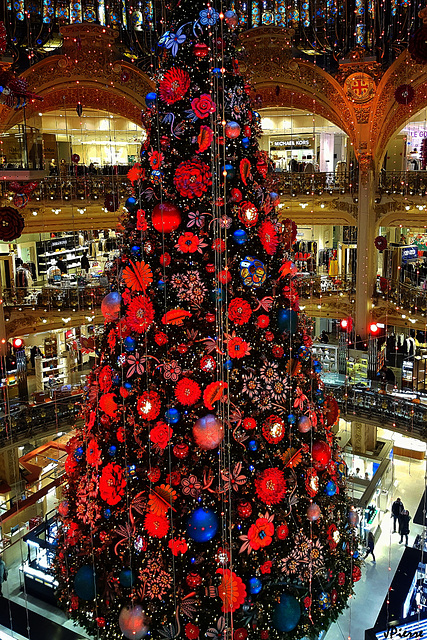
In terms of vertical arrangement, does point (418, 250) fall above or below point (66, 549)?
above

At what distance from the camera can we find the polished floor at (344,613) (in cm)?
580

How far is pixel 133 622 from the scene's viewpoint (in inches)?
166

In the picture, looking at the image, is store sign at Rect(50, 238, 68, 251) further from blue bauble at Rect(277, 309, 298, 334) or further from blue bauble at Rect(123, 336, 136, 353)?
blue bauble at Rect(277, 309, 298, 334)

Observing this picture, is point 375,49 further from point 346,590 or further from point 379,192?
point 346,590

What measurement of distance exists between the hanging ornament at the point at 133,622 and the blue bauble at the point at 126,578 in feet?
0.48

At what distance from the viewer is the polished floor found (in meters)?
5.80

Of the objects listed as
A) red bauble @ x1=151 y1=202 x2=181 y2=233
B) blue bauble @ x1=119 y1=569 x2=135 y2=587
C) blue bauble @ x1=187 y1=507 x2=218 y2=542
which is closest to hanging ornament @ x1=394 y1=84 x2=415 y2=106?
red bauble @ x1=151 y1=202 x2=181 y2=233

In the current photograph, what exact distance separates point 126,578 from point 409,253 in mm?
16373

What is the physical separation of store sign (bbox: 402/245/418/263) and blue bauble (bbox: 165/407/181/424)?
15.7 m

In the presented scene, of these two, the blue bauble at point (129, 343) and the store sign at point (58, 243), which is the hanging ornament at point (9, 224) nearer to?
the blue bauble at point (129, 343)

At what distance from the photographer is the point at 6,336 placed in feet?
45.2

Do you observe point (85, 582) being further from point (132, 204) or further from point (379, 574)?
point (379, 574)

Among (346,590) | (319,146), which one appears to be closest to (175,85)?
(346,590)

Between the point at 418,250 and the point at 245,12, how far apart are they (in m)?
8.77
